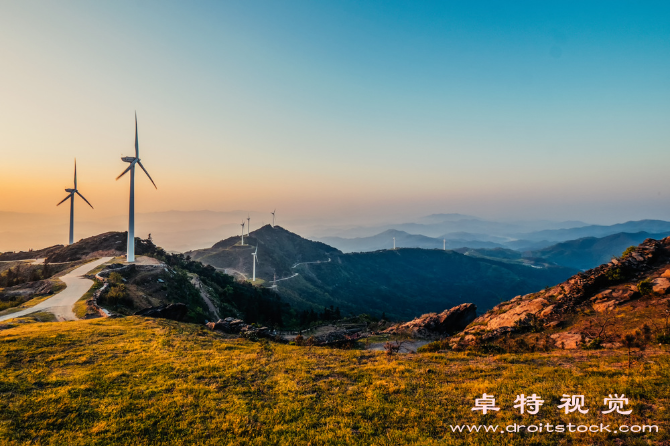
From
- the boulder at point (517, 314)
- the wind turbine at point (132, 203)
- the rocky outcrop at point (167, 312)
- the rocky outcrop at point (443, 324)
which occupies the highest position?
the wind turbine at point (132, 203)

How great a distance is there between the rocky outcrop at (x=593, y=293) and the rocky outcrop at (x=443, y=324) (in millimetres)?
5069

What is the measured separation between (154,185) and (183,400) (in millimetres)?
61943

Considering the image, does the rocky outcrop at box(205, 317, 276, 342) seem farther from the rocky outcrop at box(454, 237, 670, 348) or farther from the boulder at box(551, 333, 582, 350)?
the boulder at box(551, 333, 582, 350)

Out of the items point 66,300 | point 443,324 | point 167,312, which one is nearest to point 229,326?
point 167,312

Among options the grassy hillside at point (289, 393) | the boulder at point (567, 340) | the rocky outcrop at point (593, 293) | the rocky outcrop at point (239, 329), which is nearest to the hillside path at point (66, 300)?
the grassy hillside at point (289, 393)

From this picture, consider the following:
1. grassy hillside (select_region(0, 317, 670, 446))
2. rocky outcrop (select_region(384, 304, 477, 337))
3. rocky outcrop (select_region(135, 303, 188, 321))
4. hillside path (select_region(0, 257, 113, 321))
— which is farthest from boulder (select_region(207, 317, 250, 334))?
rocky outcrop (select_region(384, 304, 477, 337))

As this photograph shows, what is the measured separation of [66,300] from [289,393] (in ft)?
112

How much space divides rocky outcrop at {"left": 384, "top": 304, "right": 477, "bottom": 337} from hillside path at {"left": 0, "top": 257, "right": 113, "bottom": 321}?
110ft

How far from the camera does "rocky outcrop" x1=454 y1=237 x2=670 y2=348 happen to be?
23.0 meters

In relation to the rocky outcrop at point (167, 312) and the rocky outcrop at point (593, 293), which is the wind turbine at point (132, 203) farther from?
the rocky outcrop at point (593, 293)

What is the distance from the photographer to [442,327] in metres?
33.6

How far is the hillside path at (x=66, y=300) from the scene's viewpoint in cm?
2846

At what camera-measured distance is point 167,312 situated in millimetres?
31844

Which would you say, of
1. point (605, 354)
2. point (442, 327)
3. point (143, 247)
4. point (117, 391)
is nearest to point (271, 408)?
point (117, 391)
